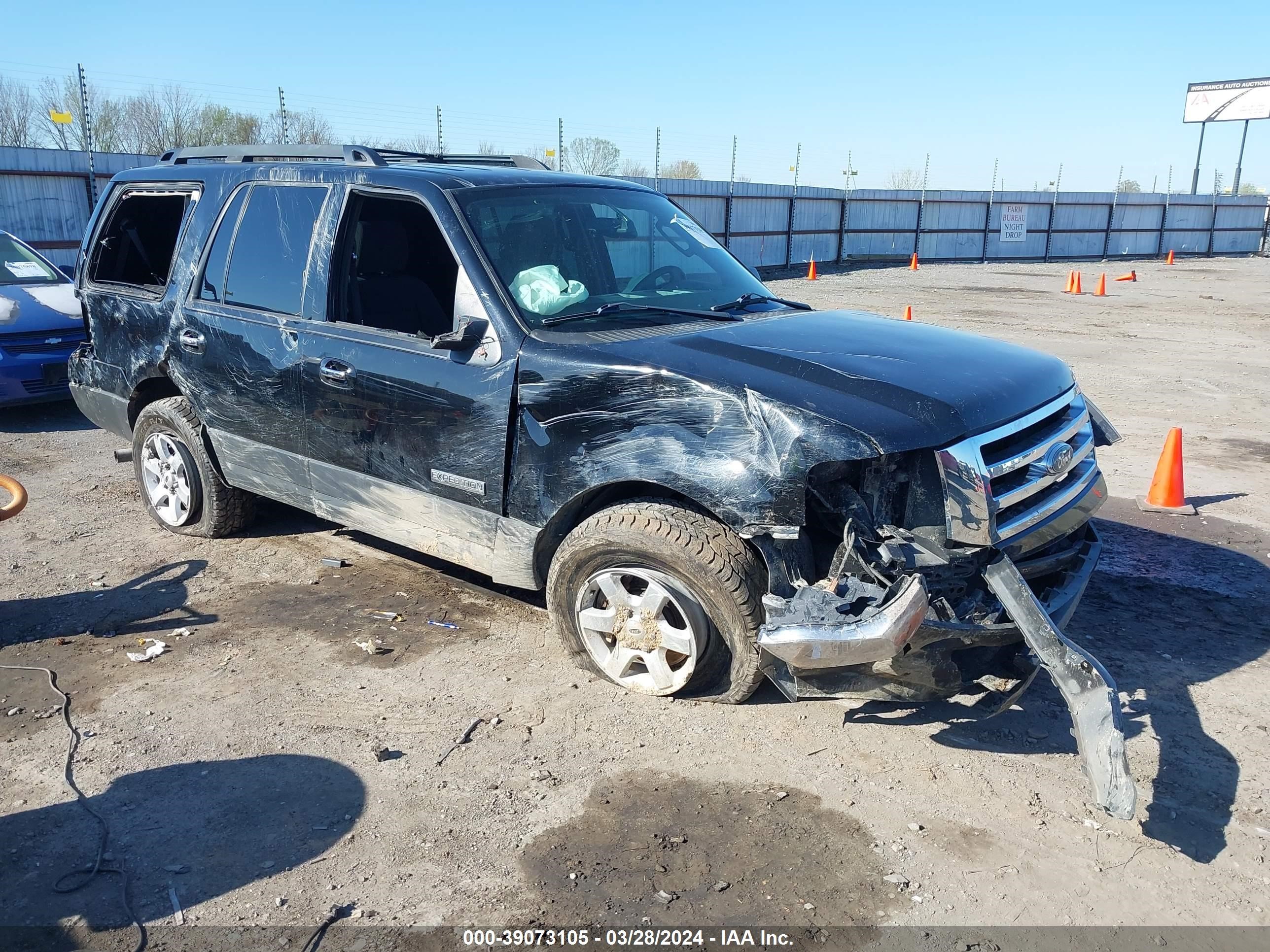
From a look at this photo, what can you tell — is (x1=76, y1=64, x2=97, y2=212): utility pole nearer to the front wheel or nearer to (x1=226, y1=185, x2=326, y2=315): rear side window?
(x1=226, y1=185, x2=326, y2=315): rear side window

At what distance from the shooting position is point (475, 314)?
13.9 feet

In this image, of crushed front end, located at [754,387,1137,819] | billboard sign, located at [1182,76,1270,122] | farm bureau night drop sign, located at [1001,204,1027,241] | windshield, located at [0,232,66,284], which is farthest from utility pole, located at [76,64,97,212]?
billboard sign, located at [1182,76,1270,122]

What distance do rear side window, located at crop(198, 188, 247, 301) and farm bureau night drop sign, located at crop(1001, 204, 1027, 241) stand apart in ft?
119

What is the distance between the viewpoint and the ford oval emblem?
12.7ft

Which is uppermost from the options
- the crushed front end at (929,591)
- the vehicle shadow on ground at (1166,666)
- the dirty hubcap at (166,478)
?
the crushed front end at (929,591)

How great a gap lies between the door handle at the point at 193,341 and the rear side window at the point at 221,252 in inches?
7.8

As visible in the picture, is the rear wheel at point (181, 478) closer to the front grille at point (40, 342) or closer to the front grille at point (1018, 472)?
the front grille at point (40, 342)

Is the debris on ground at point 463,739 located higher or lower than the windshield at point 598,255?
lower

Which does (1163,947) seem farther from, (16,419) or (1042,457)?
(16,419)

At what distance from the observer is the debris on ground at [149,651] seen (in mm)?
4539

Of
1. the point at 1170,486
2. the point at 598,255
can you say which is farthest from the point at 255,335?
the point at 1170,486

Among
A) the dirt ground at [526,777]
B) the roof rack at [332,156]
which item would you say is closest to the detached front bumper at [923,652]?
the dirt ground at [526,777]

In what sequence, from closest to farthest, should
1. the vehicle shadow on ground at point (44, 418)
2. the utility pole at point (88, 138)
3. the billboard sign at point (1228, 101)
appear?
the vehicle shadow on ground at point (44, 418) < the utility pole at point (88, 138) < the billboard sign at point (1228, 101)

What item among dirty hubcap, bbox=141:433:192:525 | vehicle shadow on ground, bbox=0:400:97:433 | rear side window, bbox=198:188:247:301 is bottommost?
vehicle shadow on ground, bbox=0:400:97:433
